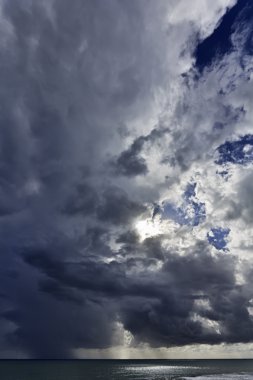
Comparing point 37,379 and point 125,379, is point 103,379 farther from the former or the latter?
point 37,379

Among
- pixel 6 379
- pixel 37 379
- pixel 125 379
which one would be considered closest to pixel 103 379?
pixel 125 379

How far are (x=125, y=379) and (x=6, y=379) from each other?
51.8 meters

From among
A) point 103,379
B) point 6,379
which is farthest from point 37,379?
point 103,379

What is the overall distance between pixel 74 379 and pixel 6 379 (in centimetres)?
2938

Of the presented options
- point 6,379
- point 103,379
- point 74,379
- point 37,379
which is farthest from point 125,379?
point 6,379

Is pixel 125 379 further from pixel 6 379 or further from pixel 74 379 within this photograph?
pixel 6 379

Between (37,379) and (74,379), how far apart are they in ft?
53.4

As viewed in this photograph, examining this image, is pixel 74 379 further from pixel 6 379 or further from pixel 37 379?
pixel 6 379

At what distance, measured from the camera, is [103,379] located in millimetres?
156625

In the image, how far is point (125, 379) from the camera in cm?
15850

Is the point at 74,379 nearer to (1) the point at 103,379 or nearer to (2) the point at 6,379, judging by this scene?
(1) the point at 103,379

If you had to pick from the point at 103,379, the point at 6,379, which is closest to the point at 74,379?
the point at 103,379

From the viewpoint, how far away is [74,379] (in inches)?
6353

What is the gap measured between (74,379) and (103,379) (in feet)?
47.0
